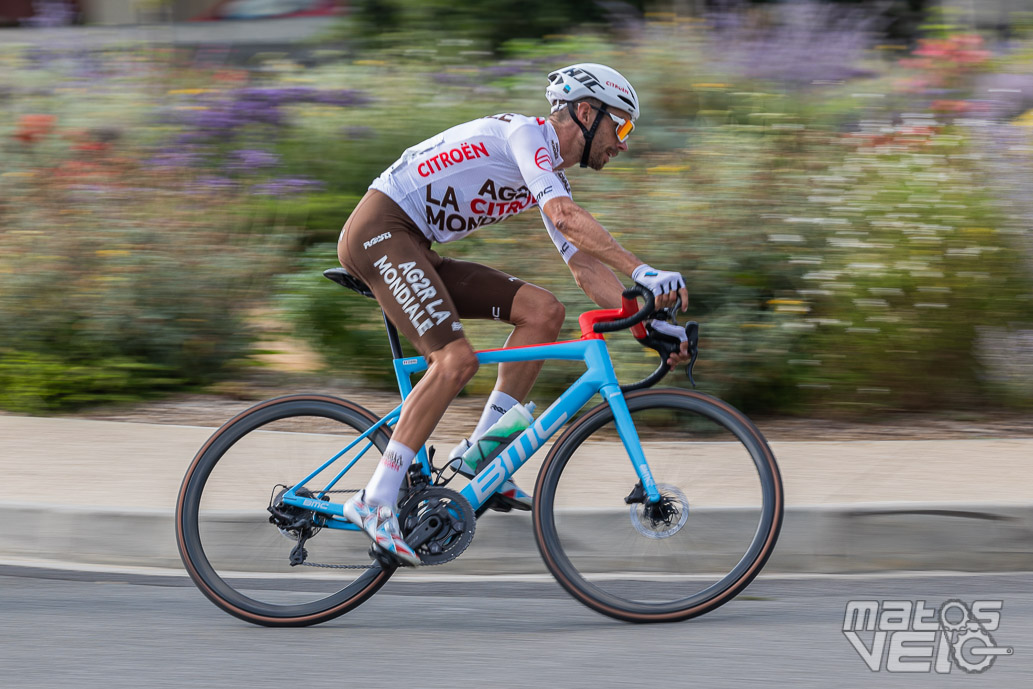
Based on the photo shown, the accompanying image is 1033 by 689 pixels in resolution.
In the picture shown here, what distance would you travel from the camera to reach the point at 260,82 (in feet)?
32.2

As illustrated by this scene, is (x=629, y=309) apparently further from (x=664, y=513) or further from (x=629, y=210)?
(x=629, y=210)

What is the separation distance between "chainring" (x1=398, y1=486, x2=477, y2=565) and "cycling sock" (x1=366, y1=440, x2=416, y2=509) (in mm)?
67

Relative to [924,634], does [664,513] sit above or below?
above

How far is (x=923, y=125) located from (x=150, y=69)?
575 centimetres

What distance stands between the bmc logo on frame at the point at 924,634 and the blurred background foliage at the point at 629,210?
2.66m

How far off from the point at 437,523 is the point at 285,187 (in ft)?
15.3

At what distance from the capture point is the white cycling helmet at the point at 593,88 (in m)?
4.32

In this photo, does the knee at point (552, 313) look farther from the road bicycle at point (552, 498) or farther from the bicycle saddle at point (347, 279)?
the bicycle saddle at point (347, 279)

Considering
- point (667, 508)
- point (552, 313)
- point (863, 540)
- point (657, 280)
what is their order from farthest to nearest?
point (863, 540) < point (552, 313) < point (667, 508) < point (657, 280)

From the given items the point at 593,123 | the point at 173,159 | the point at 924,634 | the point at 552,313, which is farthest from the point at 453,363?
the point at 173,159

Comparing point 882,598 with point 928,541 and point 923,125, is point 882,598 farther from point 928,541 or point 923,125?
point 923,125

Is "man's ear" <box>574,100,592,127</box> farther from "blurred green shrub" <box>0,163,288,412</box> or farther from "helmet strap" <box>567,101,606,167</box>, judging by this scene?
"blurred green shrub" <box>0,163,288,412</box>

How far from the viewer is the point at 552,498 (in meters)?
4.37

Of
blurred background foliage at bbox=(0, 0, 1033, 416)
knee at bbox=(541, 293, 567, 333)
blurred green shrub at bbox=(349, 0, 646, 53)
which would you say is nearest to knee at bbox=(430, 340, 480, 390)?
knee at bbox=(541, 293, 567, 333)
